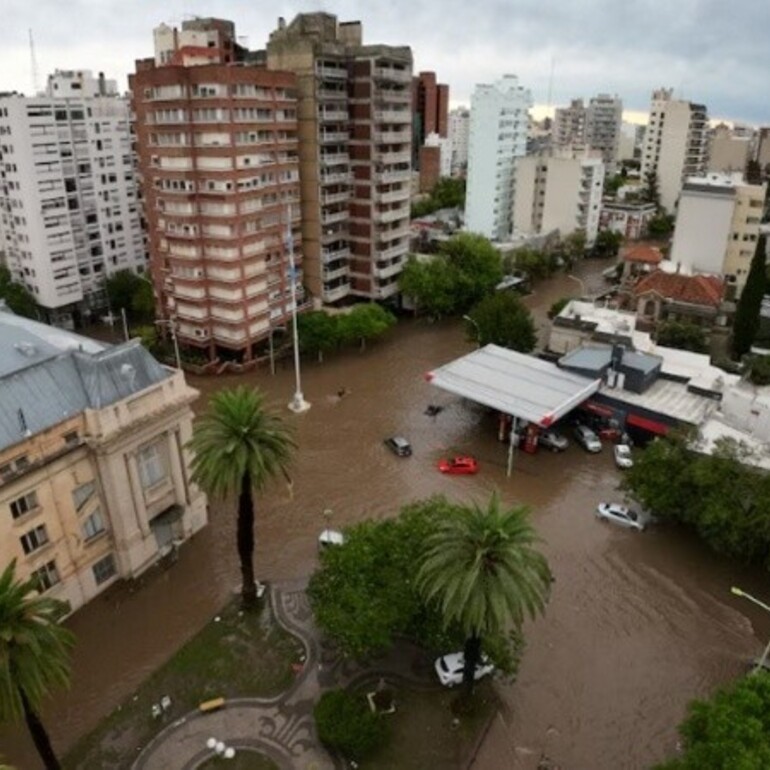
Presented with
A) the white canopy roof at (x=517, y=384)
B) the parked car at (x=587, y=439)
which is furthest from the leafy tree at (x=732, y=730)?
the parked car at (x=587, y=439)

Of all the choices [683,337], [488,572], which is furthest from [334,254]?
[488,572]

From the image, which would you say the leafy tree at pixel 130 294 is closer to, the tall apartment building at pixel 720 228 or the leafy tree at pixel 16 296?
the leafy tree at pixel 16 296

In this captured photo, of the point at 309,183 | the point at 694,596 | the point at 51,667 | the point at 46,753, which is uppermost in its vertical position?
the point at 309,183

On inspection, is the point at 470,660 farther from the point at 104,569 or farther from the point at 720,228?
the point at 720,228

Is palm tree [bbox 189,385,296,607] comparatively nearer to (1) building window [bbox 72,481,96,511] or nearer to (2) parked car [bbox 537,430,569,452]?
(1) building window [bbox 72,481,96,511]

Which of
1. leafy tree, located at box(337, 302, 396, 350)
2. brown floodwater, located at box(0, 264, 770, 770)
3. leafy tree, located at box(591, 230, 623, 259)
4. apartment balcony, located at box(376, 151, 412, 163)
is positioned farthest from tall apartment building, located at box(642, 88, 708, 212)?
brown floodwater, located at box(0, 264, 770, 770)

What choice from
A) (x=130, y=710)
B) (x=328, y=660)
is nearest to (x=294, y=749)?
(x=328, y=660)

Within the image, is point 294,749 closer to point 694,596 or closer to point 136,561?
point 136,561
